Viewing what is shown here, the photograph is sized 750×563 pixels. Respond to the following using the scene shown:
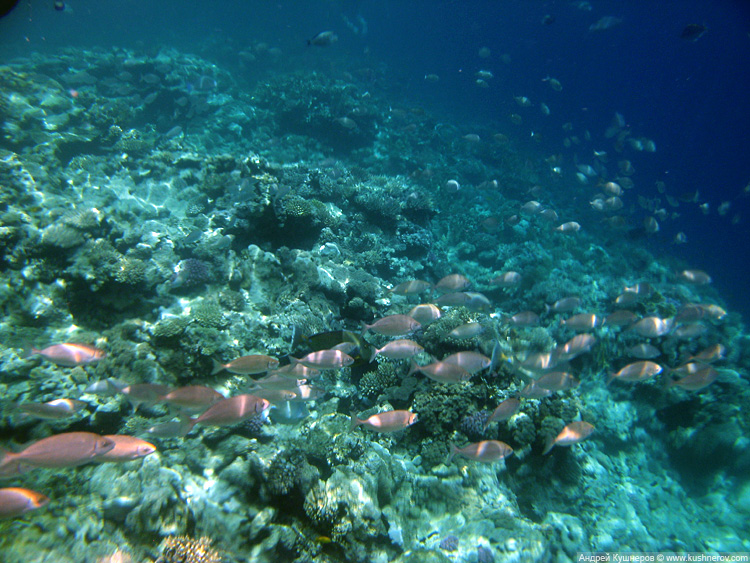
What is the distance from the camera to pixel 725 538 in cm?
576

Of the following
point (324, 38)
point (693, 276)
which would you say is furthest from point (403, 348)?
point (324, 38)

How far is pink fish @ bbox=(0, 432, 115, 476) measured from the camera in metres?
2.37

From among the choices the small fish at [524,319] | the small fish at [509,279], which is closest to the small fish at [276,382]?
the small fish at [524,319]

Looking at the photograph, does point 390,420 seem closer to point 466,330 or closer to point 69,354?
point 466,330

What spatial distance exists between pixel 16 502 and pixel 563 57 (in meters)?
98.1

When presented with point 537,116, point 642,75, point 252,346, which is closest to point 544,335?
point 252,346

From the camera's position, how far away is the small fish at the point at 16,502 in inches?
86.4

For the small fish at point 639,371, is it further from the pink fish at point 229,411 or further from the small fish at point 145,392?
the small fish at point 145,392

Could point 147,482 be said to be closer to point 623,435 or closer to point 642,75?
point 623,435

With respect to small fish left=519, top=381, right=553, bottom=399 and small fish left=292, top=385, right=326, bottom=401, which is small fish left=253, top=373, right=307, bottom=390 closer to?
small fish left=292, top=385, right=326, bottom=401

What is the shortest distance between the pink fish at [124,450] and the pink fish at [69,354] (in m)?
1.46

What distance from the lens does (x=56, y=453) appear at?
95.0 inches

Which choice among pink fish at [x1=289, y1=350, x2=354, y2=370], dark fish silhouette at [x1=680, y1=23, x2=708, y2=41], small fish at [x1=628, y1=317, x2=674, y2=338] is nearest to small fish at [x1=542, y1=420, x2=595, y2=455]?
pink fish at [x1=289, y1=350, x2=354, y2=370]

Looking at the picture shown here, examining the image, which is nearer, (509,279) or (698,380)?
(698,380)
